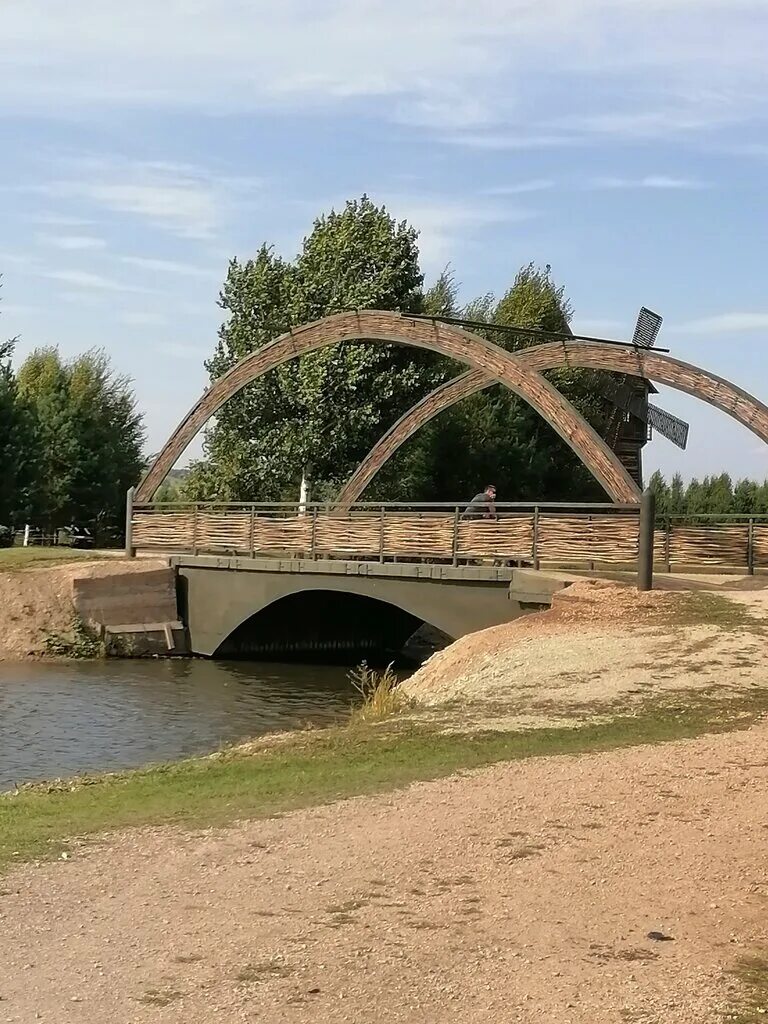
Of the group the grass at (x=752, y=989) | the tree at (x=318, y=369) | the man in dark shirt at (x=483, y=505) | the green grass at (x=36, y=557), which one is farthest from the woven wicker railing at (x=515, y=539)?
the grass at (x=752, y=989)

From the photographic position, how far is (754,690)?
1338cm

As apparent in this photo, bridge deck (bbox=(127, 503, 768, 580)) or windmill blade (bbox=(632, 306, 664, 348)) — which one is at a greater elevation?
windmill blade (bbox=(632, 306, 664, 348))

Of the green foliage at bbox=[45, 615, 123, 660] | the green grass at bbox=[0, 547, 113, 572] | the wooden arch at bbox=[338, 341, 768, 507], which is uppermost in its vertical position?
the wooden arch at bbox=[338, 341, 768, 507]

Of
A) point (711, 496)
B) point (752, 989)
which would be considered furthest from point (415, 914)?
point (711, 496)

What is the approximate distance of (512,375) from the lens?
25.0 metres

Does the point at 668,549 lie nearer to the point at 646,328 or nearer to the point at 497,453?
the point at 646,328

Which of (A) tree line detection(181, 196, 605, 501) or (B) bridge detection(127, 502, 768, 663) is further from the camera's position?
(A) tree line detection(181, 196, 605, 501)

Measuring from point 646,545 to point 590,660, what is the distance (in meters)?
4.65

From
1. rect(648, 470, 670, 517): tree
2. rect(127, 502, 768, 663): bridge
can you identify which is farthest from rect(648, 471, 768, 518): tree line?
rect(127, 502, 768, 663): bridge

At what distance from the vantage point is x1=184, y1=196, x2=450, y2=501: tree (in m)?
39.3

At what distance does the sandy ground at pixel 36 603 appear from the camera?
26.9 metres

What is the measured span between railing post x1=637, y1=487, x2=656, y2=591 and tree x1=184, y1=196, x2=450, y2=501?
20.1 m

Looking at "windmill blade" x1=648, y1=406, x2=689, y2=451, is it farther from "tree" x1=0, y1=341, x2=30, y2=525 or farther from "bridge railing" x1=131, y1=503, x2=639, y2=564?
"tree" x1=0, y1=341, x2=30, y2=525

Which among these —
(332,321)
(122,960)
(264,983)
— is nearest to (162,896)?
(122,960)
